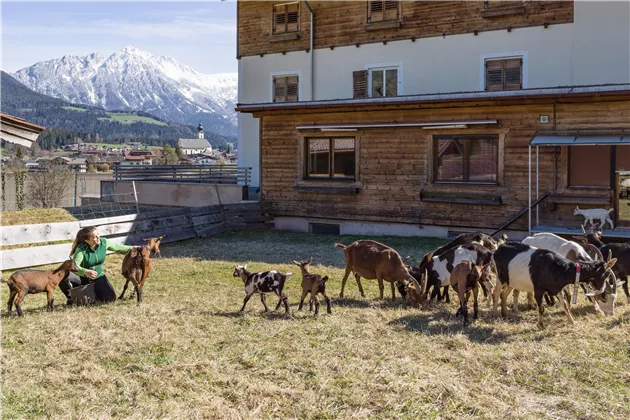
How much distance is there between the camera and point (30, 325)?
348 inches

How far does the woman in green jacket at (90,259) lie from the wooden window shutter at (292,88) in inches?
829

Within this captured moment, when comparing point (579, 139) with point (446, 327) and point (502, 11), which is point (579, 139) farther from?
point (446, 327)

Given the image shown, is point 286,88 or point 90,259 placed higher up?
point 286,88

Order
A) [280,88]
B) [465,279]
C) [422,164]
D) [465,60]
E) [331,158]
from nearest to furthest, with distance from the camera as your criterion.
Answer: [465,279] < [422,164] < [331,158] < [465,60] < [280,88]

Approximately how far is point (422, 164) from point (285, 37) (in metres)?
12.8

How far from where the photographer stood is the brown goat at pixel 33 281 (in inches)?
365

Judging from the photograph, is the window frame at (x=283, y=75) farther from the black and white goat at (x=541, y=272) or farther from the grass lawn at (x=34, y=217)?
the black and white goat at (x=541, y=272)

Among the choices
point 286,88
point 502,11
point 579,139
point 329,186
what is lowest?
point 329,186

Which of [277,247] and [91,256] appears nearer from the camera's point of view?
[91,256]

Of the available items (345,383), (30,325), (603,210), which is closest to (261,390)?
(345,383)

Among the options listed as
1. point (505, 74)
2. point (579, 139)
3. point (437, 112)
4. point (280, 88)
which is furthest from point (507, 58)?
point (280, 88)

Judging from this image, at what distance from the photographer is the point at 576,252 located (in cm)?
1029

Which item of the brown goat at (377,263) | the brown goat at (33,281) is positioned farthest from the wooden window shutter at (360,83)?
the brown goat at (33,281)

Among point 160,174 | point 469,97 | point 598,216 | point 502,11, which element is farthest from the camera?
point 160,174
